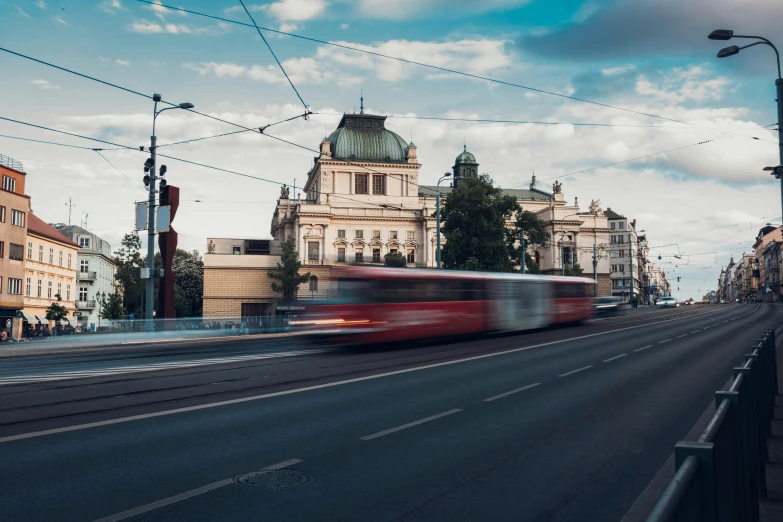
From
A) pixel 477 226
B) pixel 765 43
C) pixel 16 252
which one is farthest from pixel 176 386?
pixel 16 252

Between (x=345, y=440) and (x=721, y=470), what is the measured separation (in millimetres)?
5641

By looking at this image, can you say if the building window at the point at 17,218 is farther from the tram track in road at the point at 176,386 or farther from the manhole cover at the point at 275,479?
the manhole cover at the point at 275,479

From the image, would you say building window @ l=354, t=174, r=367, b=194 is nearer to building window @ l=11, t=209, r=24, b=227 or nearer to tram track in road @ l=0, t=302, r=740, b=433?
building window @ l=11, t=209, r=24, b=227

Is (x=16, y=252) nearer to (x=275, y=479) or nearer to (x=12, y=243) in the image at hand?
(x=12, y=243)

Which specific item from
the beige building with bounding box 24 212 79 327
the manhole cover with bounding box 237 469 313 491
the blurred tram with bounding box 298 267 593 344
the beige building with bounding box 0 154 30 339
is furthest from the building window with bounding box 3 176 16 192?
the manhole cover with bounding box 237 469 313 491

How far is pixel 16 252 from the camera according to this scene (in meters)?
54.3

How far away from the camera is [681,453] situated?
285 centimetres

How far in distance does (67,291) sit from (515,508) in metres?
72.0

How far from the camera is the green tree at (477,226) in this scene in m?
58.2

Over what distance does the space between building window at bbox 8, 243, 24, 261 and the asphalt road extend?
1672 inches

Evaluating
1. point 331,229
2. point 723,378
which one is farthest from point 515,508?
point 331,229

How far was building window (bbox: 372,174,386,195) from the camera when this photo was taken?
308ft

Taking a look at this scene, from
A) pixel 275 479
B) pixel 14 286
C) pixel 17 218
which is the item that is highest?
pixel 17 218

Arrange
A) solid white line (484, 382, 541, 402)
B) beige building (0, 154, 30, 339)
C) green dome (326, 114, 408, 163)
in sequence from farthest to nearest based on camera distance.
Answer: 1. green dome (326, 114, 408, 163)
2. beige building (0, 154, 30, 339)
3. solid white line (484, 382, 541, 402)
